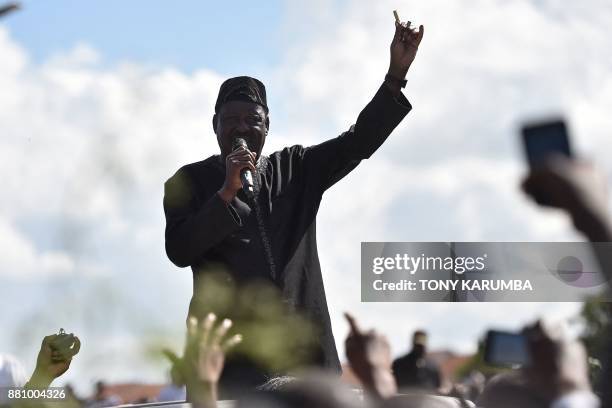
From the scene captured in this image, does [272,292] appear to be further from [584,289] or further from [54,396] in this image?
[584,289]

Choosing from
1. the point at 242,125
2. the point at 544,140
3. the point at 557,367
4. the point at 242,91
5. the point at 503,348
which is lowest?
the point at 557,367

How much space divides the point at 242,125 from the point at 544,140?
3.32 meters

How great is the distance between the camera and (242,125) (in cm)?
598

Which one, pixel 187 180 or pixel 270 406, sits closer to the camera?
pixel 270 406

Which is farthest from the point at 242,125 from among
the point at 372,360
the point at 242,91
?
the point at 372,360

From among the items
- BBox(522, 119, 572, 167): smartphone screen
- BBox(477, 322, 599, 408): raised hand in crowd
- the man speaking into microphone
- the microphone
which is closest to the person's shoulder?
the man speaking into microphone

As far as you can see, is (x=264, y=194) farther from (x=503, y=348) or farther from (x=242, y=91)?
(x=503, y=348)

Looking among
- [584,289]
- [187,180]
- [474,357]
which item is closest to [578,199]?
[474,357]

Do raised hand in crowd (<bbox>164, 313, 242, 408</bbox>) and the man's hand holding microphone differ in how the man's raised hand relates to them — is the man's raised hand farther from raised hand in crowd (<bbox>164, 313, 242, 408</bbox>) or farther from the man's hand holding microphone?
raised hand in crowd (<bbox>164, 313, 242, 408</bbox>)

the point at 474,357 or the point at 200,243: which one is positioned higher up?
the point at 200,243

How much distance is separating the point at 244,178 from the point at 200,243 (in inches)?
15.0

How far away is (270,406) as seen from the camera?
3.70 metres

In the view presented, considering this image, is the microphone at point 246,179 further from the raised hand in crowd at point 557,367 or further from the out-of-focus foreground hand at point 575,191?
the out-of-focus foreground hand at point 575,191

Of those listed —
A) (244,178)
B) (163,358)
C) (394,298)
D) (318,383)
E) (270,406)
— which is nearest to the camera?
(318,383)
